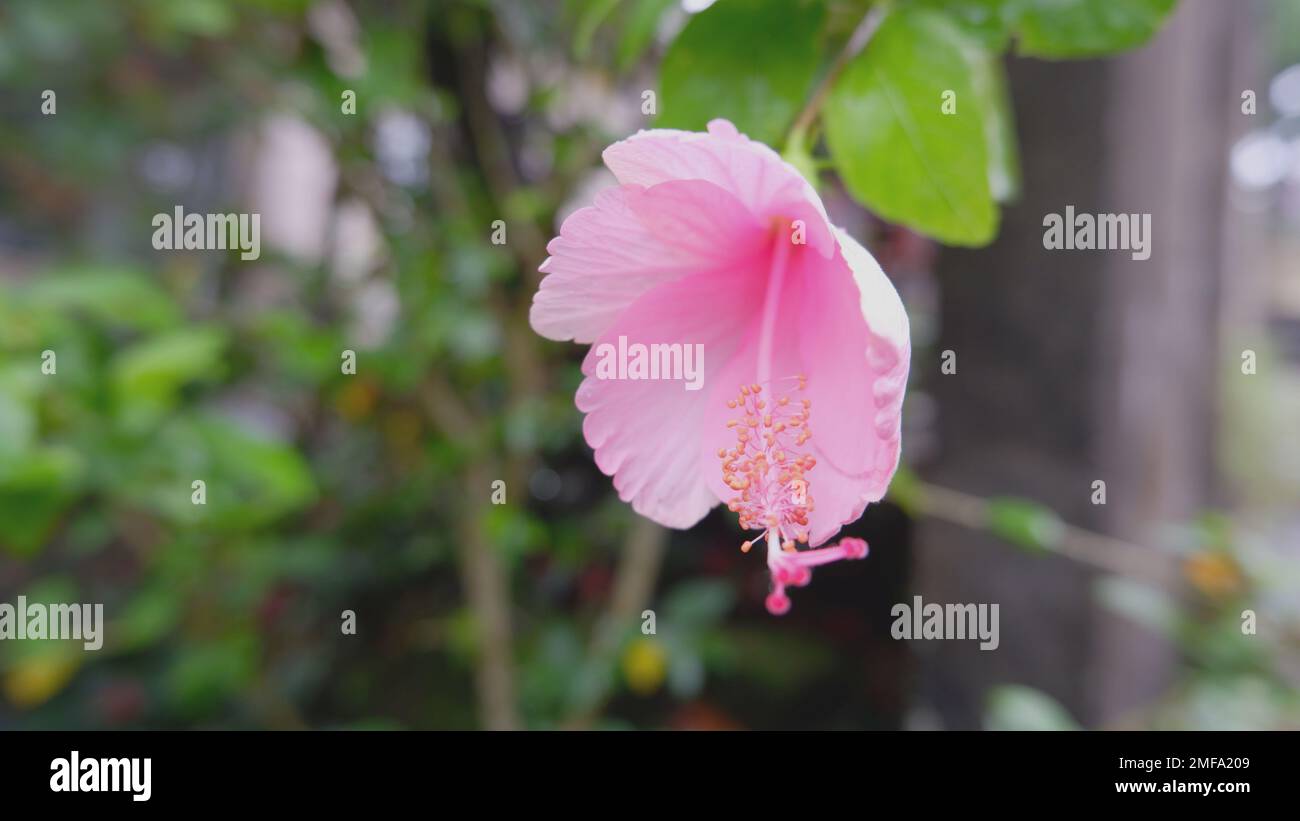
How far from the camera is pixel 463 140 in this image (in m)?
1.19

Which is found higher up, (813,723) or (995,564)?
(995,564)

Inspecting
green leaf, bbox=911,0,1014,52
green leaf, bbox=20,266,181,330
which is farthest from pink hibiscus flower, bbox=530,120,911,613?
green leaf, bbox=20,266,181,330

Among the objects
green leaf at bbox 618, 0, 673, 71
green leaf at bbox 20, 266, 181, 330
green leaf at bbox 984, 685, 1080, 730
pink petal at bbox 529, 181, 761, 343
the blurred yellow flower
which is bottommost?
the blurred yellow flower

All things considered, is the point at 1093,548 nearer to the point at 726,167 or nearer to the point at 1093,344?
the point at 1093,344

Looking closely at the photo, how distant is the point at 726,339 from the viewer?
1.20ft

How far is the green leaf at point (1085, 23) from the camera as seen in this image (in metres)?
0.35

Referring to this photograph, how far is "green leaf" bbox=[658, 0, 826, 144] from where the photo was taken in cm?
36

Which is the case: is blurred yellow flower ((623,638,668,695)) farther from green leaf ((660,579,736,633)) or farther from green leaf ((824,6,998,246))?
green leaf ((824,6,998,246))

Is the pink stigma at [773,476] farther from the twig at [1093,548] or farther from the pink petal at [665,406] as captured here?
the twig at [1093,548]

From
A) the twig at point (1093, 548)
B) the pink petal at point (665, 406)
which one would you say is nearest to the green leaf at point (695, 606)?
the twig at point (1093, 548)

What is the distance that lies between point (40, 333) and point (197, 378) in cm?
27
